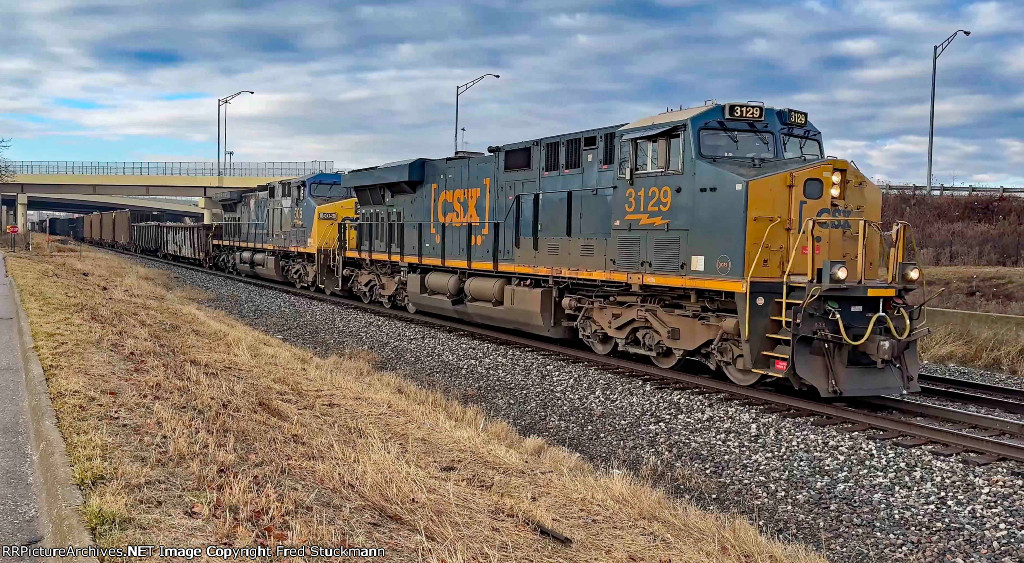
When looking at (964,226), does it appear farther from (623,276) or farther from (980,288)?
(623,276)

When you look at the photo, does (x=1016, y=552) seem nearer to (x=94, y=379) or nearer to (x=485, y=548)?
(x=485, y=548)

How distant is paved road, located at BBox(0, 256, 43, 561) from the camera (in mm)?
4703

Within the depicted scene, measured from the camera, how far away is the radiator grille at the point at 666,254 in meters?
10.5

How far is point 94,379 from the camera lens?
8.10 m

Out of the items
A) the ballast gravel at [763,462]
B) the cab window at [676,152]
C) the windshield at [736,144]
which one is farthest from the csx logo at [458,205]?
the windshield at [736,144]

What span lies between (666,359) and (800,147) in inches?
142

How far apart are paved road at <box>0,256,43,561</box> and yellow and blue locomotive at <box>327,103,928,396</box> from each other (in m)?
7.52

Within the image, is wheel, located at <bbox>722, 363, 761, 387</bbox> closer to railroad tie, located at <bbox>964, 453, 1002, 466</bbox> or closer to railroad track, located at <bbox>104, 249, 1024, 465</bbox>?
railroad track, located at <bbox>104, 249, 1024, 465</bbox>

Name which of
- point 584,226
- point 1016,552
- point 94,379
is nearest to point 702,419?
point 1016,552

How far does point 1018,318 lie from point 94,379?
48.4 feet

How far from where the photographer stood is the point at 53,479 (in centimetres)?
511

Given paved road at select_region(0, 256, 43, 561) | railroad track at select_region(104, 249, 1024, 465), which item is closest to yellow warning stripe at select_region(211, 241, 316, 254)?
paved road at select_region(0, 256, 43, 561)

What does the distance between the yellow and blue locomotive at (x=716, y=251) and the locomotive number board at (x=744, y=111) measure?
0.01m

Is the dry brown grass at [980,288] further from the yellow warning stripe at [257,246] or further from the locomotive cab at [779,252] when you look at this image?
the yellow warning stripe at [257,246]
